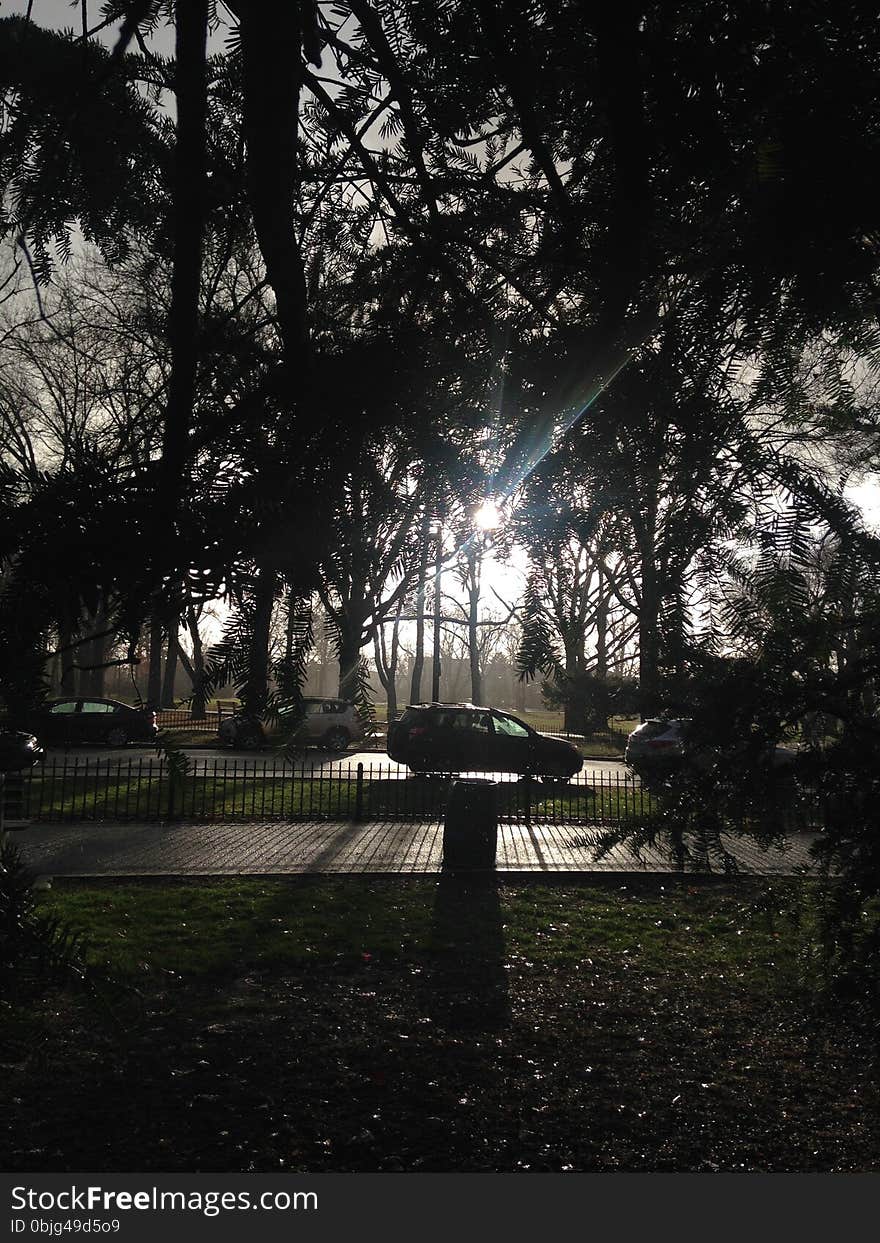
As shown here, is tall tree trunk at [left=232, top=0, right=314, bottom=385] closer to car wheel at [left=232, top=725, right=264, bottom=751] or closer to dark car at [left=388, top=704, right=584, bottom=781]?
car wheel at [left=232, top=725, right=264, bottom=751]

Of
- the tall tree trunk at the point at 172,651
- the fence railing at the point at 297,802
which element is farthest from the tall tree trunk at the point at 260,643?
the fence railing at the point at 297,802

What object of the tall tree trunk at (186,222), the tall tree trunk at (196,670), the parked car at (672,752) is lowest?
the parked car at (672,752)

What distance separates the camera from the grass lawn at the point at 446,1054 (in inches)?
156

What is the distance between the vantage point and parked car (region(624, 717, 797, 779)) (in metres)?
2.44

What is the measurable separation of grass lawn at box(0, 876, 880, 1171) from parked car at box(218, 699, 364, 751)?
5.35 feet

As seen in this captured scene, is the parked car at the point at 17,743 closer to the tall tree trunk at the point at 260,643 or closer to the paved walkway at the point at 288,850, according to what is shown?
the tall tree trunk at the point at 260,643

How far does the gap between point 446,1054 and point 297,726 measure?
4260 millimetres

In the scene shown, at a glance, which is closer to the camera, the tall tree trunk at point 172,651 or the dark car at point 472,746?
the tall tree trunk at point 172,651

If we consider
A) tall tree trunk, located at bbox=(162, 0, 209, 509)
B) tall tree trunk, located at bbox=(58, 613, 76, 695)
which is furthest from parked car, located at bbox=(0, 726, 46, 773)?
tall tree trunk, located at bbox=(162, 0, 209, 509)

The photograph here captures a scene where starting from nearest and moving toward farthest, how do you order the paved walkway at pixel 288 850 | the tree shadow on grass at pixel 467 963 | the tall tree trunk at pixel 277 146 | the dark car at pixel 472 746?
the tall tree trunk at pixel 277 146
the tree shadow on grass at pixel 467 963
the paved walkway at pixel 288 850
the dark car at pixel 472 746

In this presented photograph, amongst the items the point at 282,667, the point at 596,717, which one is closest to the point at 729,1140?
the point at 596,717

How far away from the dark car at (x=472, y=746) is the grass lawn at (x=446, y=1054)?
10229mm

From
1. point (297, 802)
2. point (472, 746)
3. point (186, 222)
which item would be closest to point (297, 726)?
point (186, 222)

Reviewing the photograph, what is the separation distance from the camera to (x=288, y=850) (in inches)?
449
